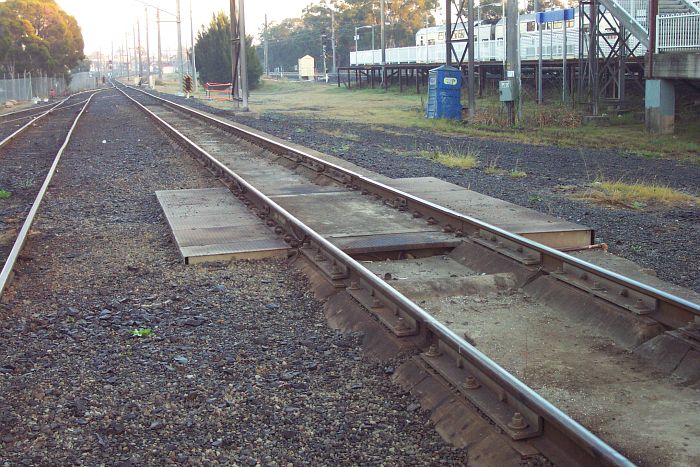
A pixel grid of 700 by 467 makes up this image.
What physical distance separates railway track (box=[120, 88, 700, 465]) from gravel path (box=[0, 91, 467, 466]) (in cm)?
→ 35

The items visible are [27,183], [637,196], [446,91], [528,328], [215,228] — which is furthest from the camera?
[446,91]

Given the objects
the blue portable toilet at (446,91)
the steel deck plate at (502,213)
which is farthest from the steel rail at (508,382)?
the blue portable toilet at (446,91)

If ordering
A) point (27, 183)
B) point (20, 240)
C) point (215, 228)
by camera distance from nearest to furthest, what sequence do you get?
point (20, 240) < point (215, 228) < point (27, 183)

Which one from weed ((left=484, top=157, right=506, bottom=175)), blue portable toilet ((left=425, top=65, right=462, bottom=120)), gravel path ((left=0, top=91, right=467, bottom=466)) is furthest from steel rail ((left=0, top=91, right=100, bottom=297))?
blue portable toilet ((left=425, top=65, right=462, bottom=120))

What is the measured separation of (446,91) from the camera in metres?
28.5

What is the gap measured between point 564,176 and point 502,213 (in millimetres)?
5010

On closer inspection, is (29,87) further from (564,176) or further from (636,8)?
(564,176)

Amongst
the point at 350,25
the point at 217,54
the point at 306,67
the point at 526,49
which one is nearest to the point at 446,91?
the point at 526,49

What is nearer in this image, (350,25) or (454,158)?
(454,158)

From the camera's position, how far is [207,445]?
4.17m

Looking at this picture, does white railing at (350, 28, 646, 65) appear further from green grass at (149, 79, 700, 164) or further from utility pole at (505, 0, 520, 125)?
utility pole at (505, 0, 520, 125)

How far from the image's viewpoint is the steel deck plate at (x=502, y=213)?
8.52 metres

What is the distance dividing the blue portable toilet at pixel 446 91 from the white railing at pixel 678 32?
772 centimetres

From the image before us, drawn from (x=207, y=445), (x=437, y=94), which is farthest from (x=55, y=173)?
(x=437, y=94)
